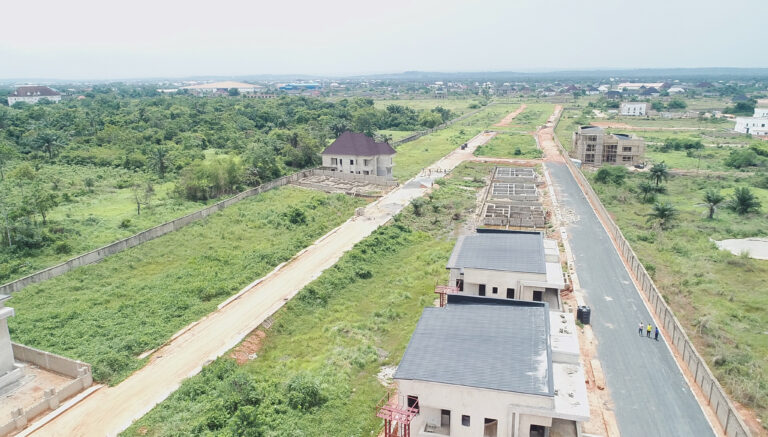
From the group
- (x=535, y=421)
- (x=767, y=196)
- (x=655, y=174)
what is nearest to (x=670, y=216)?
(x=655, y=174)

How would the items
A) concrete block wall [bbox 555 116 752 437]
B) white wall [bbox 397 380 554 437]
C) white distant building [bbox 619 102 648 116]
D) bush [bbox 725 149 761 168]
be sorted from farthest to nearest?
white distant building [bbox 619 102 648 116], bush [bbox 725 149 761 168], concrete block wall [bbox 555 116 752 437], white wall [bbox 397 380 554 437]

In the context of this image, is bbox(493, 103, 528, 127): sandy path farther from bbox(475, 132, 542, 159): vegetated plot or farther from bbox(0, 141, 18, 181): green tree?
bbox(0, 141, 18, 181): green tree

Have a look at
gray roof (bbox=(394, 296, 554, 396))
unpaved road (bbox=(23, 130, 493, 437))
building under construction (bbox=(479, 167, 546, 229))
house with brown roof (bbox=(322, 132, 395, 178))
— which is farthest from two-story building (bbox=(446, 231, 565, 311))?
house with brown roof (bbox=(322, 132, 395, 178))

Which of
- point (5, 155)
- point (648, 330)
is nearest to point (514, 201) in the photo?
point (648, 330)

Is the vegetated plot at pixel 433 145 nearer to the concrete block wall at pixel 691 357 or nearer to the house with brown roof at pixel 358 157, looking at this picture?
the house with brown roof at pixel 358 157

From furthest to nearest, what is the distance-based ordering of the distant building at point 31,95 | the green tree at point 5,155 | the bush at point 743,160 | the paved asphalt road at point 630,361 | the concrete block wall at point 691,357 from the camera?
the distant building at point 31,95, the bush at point 743,160, the green tree at point 5,155, the paved asphalt road at point 630,361, the concrete block wall at point 691,357

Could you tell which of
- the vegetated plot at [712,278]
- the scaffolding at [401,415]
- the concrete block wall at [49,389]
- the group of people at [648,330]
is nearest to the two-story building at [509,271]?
the group of people at [648,330]
